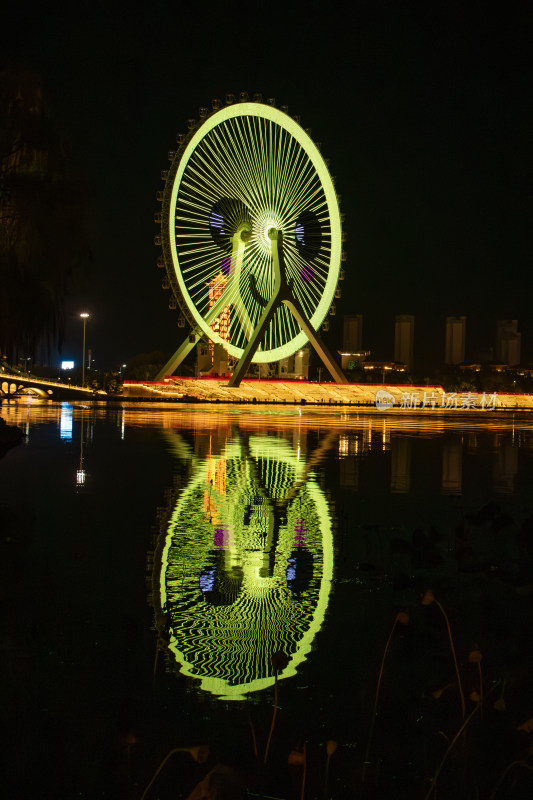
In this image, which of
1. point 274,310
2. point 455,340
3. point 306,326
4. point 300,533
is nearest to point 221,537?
point 300,533

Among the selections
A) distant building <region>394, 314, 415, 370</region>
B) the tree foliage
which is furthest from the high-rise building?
the tree foliage

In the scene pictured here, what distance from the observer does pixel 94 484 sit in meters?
11.4

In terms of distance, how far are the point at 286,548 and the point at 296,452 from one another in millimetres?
10171

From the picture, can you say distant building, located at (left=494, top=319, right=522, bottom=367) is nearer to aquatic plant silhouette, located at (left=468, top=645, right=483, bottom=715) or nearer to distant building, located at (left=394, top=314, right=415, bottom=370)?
distant building, located at (left=394, top=314, right=415, bottom=370)

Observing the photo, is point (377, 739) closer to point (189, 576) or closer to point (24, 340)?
point (189, 576)

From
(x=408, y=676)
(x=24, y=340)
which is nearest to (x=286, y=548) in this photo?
(x=408, y=676)

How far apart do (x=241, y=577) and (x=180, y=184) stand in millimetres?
47754

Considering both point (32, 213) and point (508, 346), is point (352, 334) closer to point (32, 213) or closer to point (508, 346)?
point (508, 346)

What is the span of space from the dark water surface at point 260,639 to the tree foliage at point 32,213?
2462 mm

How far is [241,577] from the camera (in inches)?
246

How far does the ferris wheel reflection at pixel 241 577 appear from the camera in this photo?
14.4 ft

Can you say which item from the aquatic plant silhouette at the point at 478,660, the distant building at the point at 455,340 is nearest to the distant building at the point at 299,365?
the distant building at the point at 455,340

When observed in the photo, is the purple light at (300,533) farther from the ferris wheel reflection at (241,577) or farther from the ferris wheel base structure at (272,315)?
the ferris wheel base structure at (272,315)

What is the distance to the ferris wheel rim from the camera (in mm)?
50844
